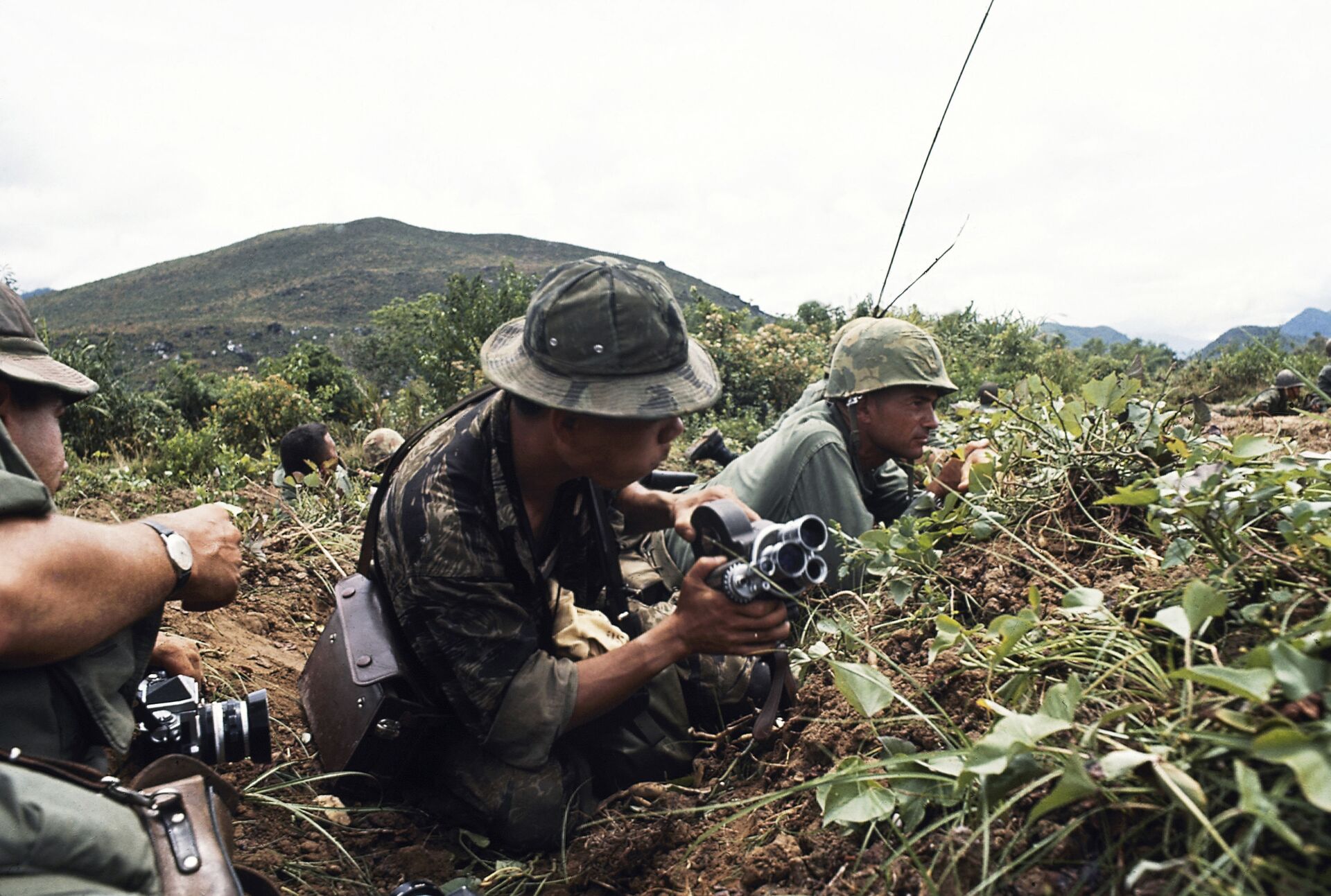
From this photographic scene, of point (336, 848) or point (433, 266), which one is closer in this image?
point (336, 848)

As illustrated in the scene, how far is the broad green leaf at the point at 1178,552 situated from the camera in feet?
4.28

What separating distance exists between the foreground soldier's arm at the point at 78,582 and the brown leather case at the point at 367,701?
535 millimetres

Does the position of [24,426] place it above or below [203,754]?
above

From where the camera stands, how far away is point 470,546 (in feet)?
6.54

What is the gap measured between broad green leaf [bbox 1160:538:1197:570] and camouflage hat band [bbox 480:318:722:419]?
96cm

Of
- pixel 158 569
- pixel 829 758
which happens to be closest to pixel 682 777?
pixel 829 758

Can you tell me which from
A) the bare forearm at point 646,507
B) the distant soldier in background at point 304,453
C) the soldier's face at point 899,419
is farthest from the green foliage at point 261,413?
the soldier's face at point 899,419

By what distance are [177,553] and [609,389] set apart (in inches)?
36.8

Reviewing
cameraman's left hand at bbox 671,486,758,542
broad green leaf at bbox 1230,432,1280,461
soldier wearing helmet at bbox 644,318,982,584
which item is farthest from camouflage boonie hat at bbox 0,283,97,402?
soldier wearing helmet at bbox 644,318,982,584

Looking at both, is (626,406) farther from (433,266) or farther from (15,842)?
(433,266)

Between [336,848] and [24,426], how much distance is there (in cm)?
122

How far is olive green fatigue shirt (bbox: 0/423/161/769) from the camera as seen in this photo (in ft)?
4.37

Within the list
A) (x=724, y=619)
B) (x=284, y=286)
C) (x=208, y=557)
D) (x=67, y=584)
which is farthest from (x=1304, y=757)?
(x=284, y=286)

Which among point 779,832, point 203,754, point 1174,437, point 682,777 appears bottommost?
point 682,777
